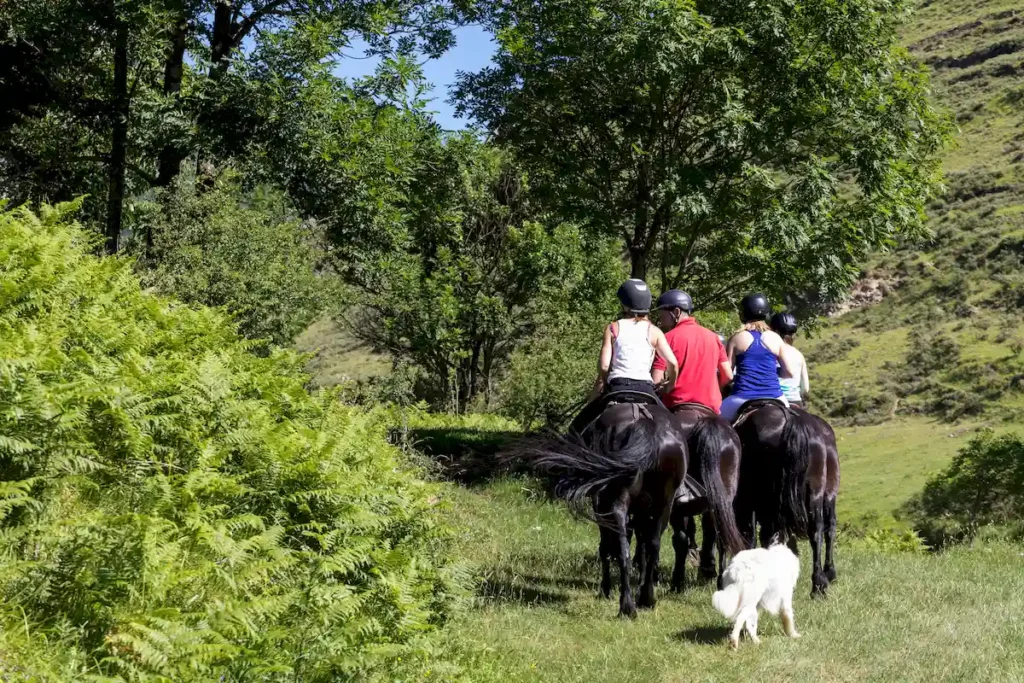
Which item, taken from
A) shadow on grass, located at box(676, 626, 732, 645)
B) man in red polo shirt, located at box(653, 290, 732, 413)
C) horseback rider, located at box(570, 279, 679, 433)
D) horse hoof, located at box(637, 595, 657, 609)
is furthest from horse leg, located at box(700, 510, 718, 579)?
shadow on grass, located at box(676, 626, 732, 645)

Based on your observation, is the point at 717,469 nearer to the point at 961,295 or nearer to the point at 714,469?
the point at 714,469

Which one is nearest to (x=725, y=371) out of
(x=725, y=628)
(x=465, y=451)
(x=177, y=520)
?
(x=725, y=628)

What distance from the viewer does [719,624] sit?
8.46 m

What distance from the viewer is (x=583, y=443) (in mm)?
9008

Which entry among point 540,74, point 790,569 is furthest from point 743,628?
point 540,74

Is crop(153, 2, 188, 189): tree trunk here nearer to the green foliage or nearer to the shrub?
the shrub

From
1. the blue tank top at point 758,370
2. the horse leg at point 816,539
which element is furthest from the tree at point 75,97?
the horse leg at point 816,539

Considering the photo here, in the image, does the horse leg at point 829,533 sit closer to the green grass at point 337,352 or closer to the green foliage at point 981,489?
the green foliage at point 981,489

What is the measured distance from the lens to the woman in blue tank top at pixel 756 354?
1025 centimetres

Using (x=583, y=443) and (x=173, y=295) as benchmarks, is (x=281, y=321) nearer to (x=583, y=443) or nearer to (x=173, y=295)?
(x=173, y=295)

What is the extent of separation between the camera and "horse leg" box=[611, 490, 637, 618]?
8727 millimetres

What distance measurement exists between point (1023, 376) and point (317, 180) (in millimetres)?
41960

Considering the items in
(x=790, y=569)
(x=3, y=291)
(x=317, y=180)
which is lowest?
(x=790, y=569)

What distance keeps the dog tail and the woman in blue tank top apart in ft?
10.4
